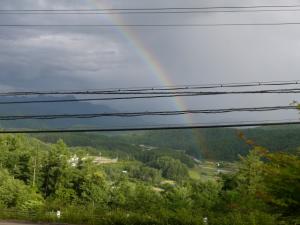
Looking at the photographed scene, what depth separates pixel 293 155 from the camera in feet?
30.0

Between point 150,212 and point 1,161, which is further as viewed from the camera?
point 1,161

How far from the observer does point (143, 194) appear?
44219 mm

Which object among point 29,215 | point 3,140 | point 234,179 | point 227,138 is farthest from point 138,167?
point 29,215

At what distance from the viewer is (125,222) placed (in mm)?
21891

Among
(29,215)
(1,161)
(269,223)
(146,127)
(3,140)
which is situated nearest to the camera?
(146,127)

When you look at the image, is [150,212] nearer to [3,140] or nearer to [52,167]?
[52,167]

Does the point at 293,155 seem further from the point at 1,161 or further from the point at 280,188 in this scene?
the point at 1,161

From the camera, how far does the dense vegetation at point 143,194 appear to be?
895 cm

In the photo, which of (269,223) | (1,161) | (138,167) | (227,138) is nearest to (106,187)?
(1,161)

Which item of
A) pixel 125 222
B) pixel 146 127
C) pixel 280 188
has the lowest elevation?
pixel 125 222

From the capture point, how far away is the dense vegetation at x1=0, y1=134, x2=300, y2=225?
29.3 ft

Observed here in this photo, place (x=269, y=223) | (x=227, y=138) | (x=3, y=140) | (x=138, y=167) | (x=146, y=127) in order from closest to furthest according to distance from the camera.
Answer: (x=146, y=127) → (x=269, y=223) → (x=3, y=140) → (x=227, y=138) → (x=138, y=167)

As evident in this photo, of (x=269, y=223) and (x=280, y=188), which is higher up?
(x=280, y=188)

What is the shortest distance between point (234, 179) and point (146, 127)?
42.5 metres
